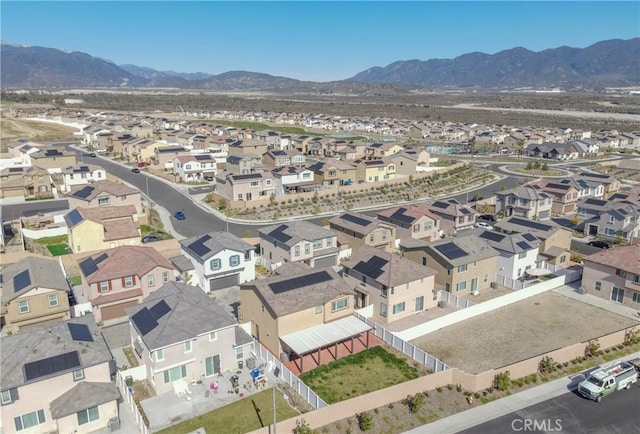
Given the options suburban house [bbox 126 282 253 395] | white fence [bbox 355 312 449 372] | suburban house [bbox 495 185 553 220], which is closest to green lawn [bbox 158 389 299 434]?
suburban house [bbox 126 282 253 395]

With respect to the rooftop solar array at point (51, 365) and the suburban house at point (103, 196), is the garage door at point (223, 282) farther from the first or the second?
the suburban house at point (103, 196)

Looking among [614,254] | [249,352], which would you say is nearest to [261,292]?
[249,352]

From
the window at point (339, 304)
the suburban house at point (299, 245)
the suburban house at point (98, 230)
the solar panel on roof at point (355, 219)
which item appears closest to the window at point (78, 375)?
the window at point (339, 304)

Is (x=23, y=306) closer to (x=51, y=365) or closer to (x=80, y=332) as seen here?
(x=80, y=332)

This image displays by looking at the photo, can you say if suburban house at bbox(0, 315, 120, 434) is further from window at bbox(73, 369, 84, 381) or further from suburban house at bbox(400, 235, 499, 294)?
suburban house at bbox(400, 235, 499, 294)

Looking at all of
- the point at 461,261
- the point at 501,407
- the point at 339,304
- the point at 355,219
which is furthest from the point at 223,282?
the point at 501,407

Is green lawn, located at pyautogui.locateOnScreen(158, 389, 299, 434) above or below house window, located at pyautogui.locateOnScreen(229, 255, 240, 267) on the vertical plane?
below
